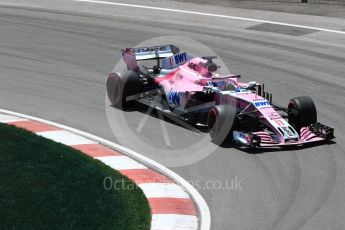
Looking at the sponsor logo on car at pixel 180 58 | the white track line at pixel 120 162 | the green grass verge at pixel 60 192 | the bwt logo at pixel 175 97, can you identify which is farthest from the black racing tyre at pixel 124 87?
the white track line at pixel 120 162

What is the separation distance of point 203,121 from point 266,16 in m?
11.8

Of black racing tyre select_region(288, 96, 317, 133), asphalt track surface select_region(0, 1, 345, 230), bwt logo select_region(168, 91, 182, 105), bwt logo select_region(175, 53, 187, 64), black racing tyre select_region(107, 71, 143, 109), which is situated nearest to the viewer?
Answer: asphalt track surface select_region(0, 1, 345, 230)

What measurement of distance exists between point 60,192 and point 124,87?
5134 mm

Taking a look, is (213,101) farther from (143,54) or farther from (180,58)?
(143,54)

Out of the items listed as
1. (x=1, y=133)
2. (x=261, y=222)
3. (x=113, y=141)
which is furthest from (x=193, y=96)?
(x=261, y=222)

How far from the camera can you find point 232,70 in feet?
63.8

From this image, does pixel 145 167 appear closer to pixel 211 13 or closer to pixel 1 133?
pixel 1 133

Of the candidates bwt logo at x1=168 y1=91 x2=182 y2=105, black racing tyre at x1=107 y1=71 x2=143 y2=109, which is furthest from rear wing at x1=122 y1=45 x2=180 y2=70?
bwt logo at x1=168 y1=91 x2=182 y2=105

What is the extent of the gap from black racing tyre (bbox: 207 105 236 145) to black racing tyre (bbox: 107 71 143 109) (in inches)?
106

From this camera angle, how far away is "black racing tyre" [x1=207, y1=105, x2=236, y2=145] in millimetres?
13530

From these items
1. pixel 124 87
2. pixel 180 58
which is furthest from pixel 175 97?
pixel 124 87

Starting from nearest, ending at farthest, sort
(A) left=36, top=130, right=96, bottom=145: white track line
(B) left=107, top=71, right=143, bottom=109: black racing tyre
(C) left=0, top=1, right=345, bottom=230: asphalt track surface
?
(C) left=0, top=1, right=345, bottom=230: asphalt track surface < (A) left=36, top=130, right=96, bottom=145: white track line < (B) left=107, top=71, right=143, bottom=109: black racing tyre

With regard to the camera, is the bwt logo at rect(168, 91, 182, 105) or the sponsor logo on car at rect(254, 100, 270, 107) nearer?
the sponsor logo on car at rect(254, 100, 270, 107)

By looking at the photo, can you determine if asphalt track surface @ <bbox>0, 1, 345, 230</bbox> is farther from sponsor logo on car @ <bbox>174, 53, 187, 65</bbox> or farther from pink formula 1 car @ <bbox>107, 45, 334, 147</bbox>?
sponsor logo on car @ <bbox>174, 53, 187, 65</bbox>
